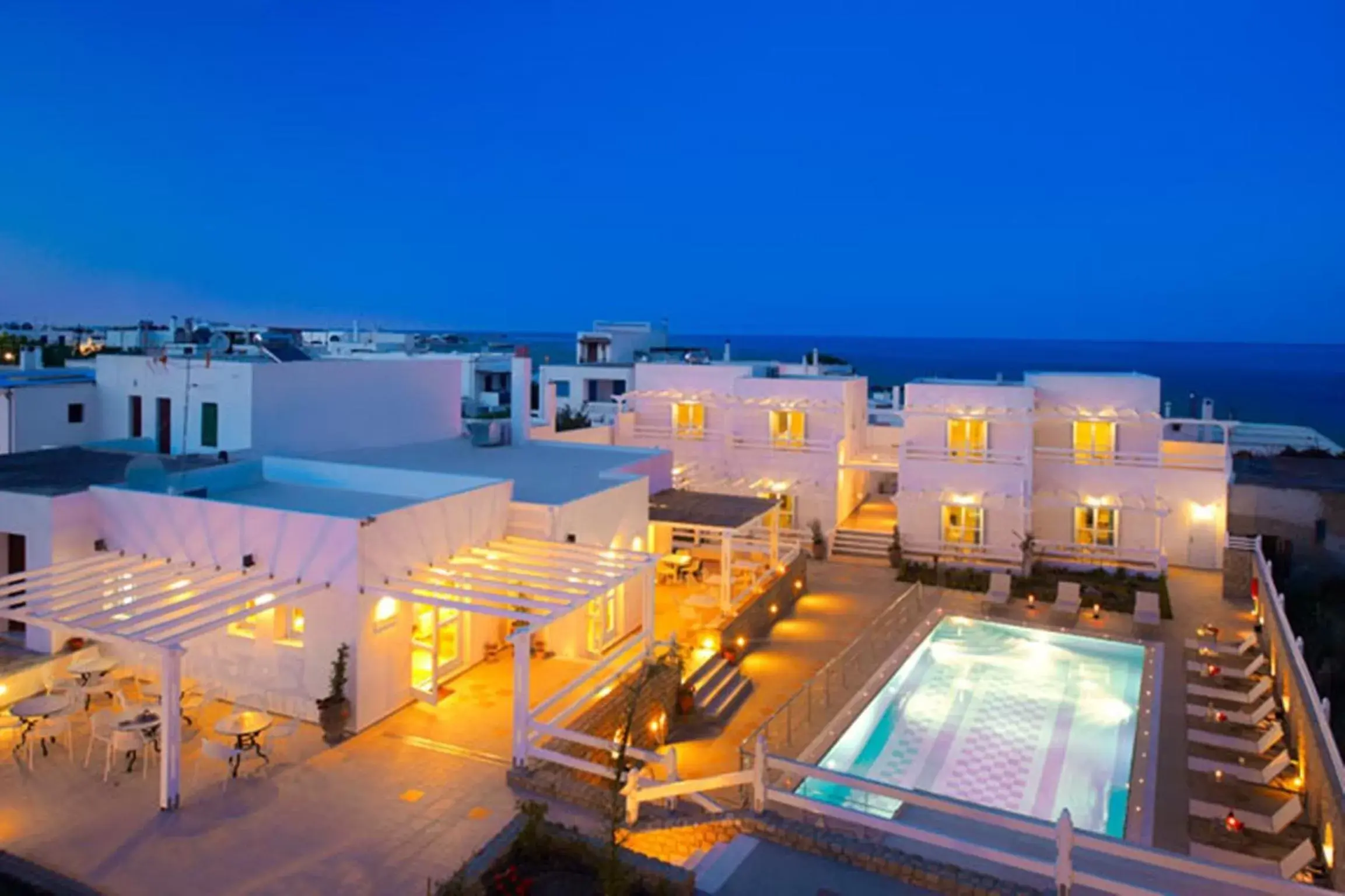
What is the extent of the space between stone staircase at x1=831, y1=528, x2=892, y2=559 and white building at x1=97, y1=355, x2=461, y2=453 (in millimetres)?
12417

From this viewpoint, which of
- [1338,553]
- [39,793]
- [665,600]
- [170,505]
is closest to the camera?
[39,793]

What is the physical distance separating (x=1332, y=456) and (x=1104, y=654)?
22207mm

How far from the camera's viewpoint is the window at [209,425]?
18688 mm

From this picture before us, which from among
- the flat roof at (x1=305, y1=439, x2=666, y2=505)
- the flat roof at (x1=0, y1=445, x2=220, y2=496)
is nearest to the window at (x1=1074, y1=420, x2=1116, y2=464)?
the flat roof at (x1=305, y1=439, x2=666, y2=505)

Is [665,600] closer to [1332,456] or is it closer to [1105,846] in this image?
[1105,846]

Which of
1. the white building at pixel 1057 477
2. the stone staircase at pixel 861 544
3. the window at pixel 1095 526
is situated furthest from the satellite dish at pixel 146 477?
the window at pixel 1095 526

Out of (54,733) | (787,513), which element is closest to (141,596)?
(54,733)

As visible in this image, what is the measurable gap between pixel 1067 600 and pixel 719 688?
10946mm

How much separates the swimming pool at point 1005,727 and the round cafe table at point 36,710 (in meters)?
9.75

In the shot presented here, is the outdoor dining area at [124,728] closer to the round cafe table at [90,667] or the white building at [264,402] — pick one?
the round cafe table at [90,667]

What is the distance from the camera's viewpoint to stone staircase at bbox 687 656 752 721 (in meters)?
15.8

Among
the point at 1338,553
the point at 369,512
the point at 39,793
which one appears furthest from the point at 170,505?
the point at 1338,553

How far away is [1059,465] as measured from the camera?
2772 cm

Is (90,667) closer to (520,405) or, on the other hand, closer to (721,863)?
(721,863)
